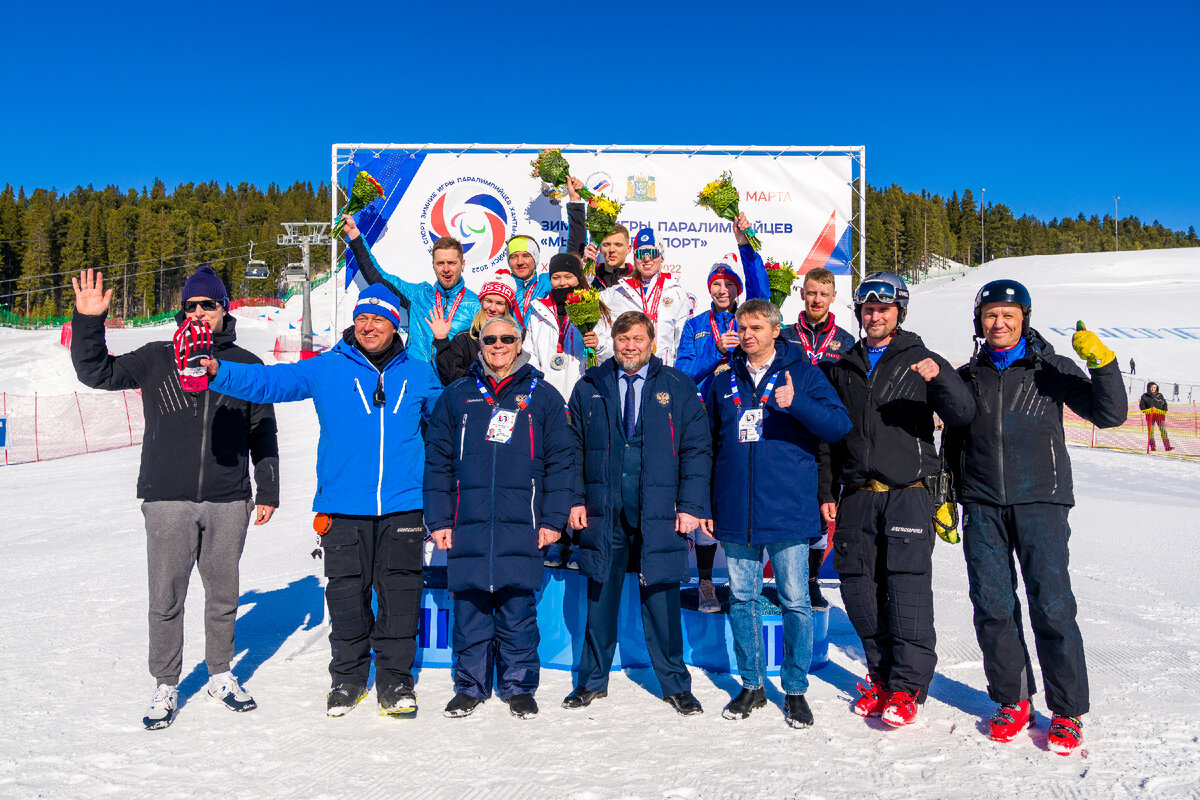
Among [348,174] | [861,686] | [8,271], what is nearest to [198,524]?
[861,686]

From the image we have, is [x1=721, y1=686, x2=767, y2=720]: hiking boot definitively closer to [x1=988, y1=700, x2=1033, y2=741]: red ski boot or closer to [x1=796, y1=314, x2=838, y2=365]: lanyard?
[x1=988, y1=700, x2=1033, y2=741]: red ski boot

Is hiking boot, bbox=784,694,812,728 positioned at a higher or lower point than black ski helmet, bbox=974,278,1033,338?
lower

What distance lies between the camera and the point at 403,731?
381 cm

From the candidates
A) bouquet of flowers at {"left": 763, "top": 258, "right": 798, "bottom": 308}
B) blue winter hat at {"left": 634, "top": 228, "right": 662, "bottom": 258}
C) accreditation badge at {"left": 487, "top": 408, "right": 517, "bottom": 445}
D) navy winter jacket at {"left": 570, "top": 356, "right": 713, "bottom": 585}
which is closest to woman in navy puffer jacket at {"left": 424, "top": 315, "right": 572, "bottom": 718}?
accreditation badge at {"left": 487, "top": 408, "right": 517, "bottom": 445}

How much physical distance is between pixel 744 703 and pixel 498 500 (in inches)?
67.3

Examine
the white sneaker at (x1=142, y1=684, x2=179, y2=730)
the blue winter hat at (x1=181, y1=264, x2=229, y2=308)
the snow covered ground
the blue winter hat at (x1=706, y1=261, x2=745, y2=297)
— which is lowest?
the snow covered ground

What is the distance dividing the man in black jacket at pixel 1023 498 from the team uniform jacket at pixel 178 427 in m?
3.70

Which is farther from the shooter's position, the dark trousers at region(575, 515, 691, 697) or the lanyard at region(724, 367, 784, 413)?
the dark trousers at region(575, 515, 691, 697)

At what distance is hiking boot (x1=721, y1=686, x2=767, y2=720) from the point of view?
3.95 metres

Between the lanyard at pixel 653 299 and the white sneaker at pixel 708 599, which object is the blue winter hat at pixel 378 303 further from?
the white sneaker at pixel 708 599

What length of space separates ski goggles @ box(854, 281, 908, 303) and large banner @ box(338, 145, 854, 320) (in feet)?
10.0

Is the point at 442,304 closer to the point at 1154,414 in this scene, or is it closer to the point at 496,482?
the point at 496,482

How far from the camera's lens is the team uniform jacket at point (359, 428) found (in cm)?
401

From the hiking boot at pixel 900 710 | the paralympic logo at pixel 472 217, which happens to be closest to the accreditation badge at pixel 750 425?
the hiking boot at pixel 900 710
